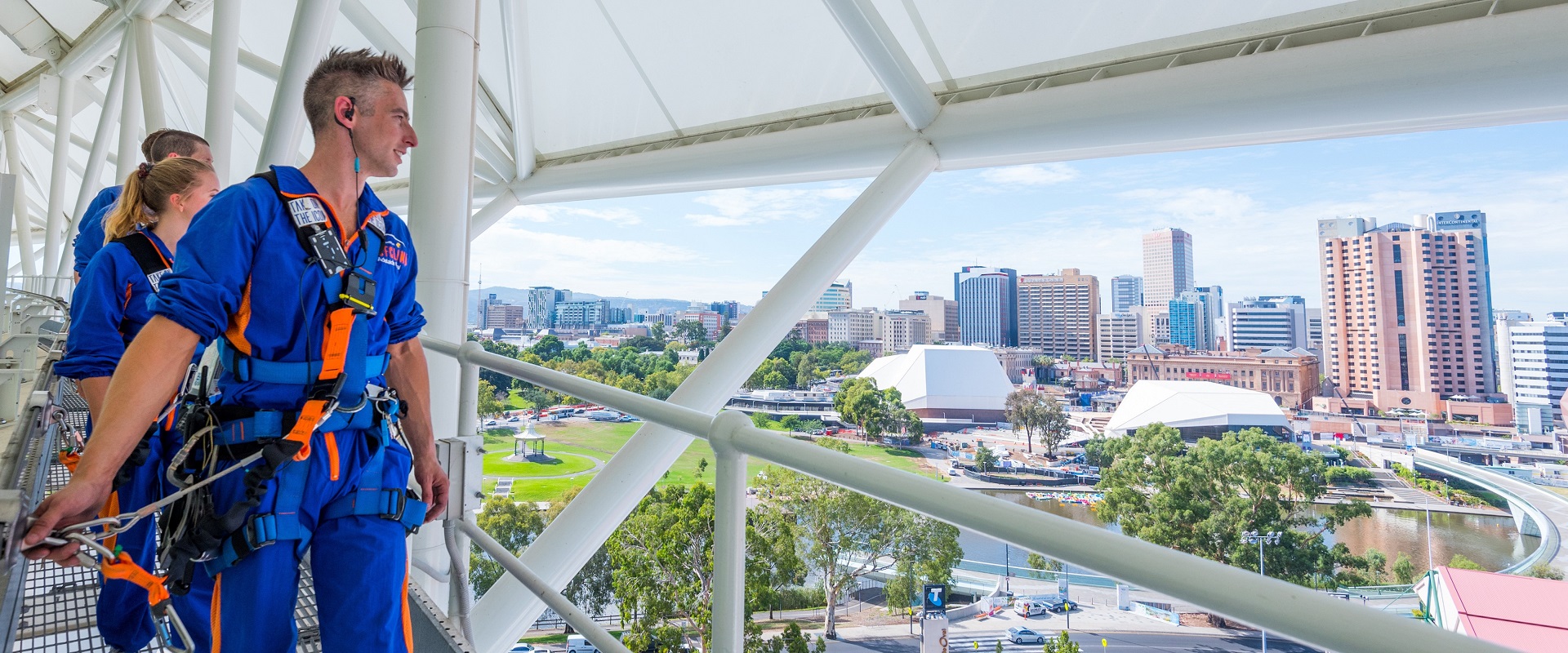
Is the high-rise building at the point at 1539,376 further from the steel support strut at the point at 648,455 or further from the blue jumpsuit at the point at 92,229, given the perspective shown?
the blue jumpsuit at the point at 92,229

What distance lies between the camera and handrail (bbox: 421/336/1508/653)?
0.35m

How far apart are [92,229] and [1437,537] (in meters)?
9.95

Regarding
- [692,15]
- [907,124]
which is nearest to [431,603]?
[907,124]

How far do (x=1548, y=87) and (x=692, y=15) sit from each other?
331cm

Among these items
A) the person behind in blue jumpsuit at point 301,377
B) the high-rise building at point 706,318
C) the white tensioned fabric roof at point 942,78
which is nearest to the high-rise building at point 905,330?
the high-rise building at point 706,318

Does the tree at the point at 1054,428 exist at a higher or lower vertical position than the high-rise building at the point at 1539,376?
lower

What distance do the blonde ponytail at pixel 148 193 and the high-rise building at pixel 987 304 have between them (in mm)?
8649

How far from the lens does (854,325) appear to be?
10539mm

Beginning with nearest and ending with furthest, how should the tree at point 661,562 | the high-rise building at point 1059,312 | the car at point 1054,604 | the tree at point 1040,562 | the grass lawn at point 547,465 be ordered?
1. the tree at point 1040,562
2. the car at point 1054,604
3. the high-rise building at point 1059,312
4. the tree at point 661,562
5. the grass lawn at point 547,465

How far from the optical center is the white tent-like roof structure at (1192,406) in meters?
4.99

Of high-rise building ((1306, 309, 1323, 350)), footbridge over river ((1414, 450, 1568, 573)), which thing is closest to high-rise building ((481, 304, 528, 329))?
high-rise building ((1306, 309, 1323, 350))

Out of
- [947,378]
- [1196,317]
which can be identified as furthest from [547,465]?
[1196,317]

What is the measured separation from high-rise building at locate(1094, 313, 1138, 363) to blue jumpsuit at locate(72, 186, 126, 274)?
9.10 m

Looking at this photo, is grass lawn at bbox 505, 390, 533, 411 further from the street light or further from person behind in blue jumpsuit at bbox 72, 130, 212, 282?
the street light
